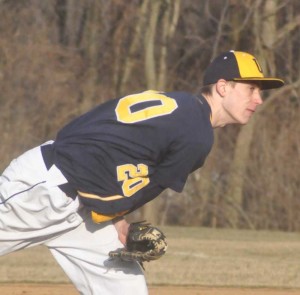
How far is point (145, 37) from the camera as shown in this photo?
1652 cm

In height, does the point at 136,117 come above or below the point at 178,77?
above

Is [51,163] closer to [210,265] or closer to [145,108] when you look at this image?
[145,108]

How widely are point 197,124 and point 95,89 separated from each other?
12067 mm

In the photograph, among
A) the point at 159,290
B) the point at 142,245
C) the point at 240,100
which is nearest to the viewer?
the point at 240,100

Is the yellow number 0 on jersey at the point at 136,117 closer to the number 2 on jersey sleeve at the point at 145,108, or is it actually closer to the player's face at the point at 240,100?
the number 2 on jersey sleeve at the point at 145,108

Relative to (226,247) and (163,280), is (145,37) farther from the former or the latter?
(163,280)

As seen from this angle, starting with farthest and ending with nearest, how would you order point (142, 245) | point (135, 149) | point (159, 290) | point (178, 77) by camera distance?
point (178, 77), point (159, 290), point (142, 245), point (135, 149)

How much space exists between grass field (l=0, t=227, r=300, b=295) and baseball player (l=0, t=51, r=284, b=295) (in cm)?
389

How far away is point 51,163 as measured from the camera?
4914 mm

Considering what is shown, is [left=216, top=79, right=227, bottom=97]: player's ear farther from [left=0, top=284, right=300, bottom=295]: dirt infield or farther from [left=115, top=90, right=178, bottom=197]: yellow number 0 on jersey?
[left=0, top=284, right=300, bottom=295]: dirt infield

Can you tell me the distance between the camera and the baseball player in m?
4.73

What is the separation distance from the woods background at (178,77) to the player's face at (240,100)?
10.9m

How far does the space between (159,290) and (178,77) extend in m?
9.09

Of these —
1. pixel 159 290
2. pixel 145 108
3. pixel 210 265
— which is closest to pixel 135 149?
pixel 145 108
